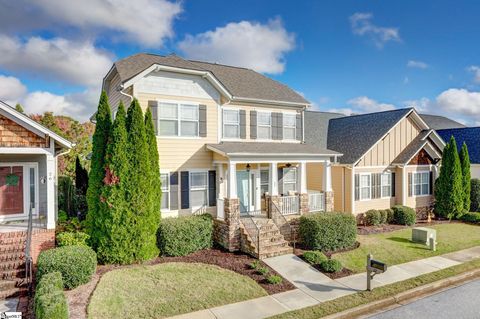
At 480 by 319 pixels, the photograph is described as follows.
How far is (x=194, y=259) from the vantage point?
11891 mm

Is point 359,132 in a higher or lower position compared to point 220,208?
higher

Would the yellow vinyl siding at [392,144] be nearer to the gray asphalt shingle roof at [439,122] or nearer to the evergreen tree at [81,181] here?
the gray asphalt shingle roof at [439,122]

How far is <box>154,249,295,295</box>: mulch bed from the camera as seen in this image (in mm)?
9844

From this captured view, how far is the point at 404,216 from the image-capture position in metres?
18.7

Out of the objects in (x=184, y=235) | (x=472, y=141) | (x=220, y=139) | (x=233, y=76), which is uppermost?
(x=233, y=76)

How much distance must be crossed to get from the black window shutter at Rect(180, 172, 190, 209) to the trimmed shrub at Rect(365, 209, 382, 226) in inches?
438

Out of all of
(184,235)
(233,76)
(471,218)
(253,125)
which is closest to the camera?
(184,235)

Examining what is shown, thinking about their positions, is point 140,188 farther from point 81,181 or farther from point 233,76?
point 233,76

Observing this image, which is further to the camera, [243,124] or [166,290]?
[243,124]

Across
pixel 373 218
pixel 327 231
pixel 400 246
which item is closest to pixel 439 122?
pixel 373 218

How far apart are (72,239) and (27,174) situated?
172 inches

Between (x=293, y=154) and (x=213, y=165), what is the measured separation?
13.3 ft

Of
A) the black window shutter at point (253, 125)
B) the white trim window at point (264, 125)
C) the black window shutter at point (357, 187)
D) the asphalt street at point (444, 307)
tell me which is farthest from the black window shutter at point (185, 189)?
the black window shutter at point (357, 187)

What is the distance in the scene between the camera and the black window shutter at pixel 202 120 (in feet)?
47.8
